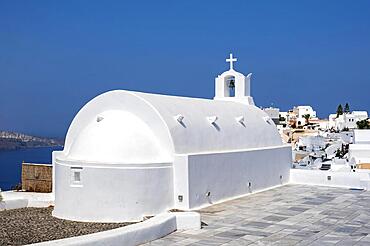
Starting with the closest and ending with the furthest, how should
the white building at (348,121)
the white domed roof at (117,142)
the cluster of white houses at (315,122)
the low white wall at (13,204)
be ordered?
the white domed roof at (117,142), the low white wall at (13,204), the cluster of white houses at (315,122), the white building at (348,121)

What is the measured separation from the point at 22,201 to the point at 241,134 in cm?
841

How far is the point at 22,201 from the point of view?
→ 15.4 m

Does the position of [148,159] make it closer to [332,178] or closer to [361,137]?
[332,178]

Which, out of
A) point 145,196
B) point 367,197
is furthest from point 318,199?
point 145,196

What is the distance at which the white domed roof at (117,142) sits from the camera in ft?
42.1

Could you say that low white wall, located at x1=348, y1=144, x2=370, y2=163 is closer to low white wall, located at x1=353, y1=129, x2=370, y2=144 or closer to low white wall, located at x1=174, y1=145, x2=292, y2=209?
low white wall, located at x1=353, y1=129, x2=370, y2=144

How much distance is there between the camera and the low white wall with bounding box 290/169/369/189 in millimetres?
19344

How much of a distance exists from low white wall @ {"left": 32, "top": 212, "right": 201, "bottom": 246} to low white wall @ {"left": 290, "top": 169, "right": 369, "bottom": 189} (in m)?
10.6

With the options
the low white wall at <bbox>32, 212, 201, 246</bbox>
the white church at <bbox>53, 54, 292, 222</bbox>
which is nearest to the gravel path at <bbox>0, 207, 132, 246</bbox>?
the white church at <bbox>53, 54, 292, 222</bbox>

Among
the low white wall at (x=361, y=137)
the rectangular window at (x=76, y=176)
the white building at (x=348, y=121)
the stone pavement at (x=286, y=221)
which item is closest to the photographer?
the stone pavement at (x=286, y=221)

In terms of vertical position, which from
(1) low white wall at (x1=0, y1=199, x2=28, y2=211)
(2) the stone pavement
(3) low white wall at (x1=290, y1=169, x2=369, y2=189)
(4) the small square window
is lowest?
(2) the stone pavement

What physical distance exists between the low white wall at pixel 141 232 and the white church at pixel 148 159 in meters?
1.84

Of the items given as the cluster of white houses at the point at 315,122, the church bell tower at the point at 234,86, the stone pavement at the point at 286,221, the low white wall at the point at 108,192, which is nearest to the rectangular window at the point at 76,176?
the low white wall at the point at 108,192

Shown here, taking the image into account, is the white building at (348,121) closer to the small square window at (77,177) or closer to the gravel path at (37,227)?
the small square window at (77,177)
